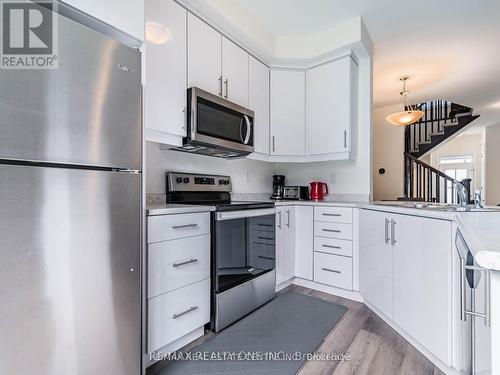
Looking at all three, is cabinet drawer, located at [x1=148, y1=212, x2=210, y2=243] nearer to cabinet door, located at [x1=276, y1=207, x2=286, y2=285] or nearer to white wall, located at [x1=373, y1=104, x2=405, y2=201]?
cabinet door, located at [x1=276, y1=207, x2=286, y2=285]

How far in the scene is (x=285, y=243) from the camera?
266cm

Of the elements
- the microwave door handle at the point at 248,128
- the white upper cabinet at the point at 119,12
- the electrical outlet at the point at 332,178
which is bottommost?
the electrical outlet at the point at 332,178

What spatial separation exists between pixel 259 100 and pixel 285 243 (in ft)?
4.96

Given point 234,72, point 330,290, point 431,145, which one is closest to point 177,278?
point 330,290

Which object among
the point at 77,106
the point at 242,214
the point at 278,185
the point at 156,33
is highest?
the point at 156,33

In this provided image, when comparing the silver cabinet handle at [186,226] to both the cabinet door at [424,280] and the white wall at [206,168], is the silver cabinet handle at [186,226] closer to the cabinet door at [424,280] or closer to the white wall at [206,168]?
the white wall at [206,168]

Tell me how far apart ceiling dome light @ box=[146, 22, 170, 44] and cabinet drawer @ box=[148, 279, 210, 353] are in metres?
1.61

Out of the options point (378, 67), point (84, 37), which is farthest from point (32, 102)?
point (378, 67)

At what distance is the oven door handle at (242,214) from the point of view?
1846 millimetres

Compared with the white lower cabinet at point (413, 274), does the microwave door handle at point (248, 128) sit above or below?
above

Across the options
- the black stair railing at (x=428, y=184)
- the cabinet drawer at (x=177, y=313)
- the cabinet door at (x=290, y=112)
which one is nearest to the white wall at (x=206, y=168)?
the cabinet door at (x=290, y=112)

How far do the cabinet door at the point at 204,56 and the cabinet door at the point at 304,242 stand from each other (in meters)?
1.44

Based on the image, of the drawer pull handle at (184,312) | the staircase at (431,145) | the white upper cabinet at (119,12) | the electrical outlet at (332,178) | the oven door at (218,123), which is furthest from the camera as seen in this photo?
the staircase at (431,145)

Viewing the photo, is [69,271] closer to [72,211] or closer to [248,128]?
[72,211]
